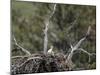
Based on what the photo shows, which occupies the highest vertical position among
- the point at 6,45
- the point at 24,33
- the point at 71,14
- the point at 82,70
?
the point at 71,14

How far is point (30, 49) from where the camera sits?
7.47 ft

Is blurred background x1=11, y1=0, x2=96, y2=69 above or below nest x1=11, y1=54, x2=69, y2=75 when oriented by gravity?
above

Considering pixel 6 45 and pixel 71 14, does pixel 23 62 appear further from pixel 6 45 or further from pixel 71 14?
pixel 71 14

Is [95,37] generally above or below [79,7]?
below

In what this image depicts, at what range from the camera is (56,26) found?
2.38 meters

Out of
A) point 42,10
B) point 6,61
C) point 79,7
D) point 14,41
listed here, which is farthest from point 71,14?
point 6,61

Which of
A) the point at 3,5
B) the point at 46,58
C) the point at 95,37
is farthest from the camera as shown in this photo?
the point at 95,37

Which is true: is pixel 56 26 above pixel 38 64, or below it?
above

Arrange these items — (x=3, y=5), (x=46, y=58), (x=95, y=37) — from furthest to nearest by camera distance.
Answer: (x=95, y=37)
(x=46, y=58)
(x=3, y=5)

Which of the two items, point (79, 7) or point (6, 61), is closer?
point (6, 61)

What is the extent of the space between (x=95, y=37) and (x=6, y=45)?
1.17 m

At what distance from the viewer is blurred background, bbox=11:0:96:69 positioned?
224 cm

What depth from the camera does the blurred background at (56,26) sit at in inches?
88.1

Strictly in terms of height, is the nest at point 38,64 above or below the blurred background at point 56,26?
below
